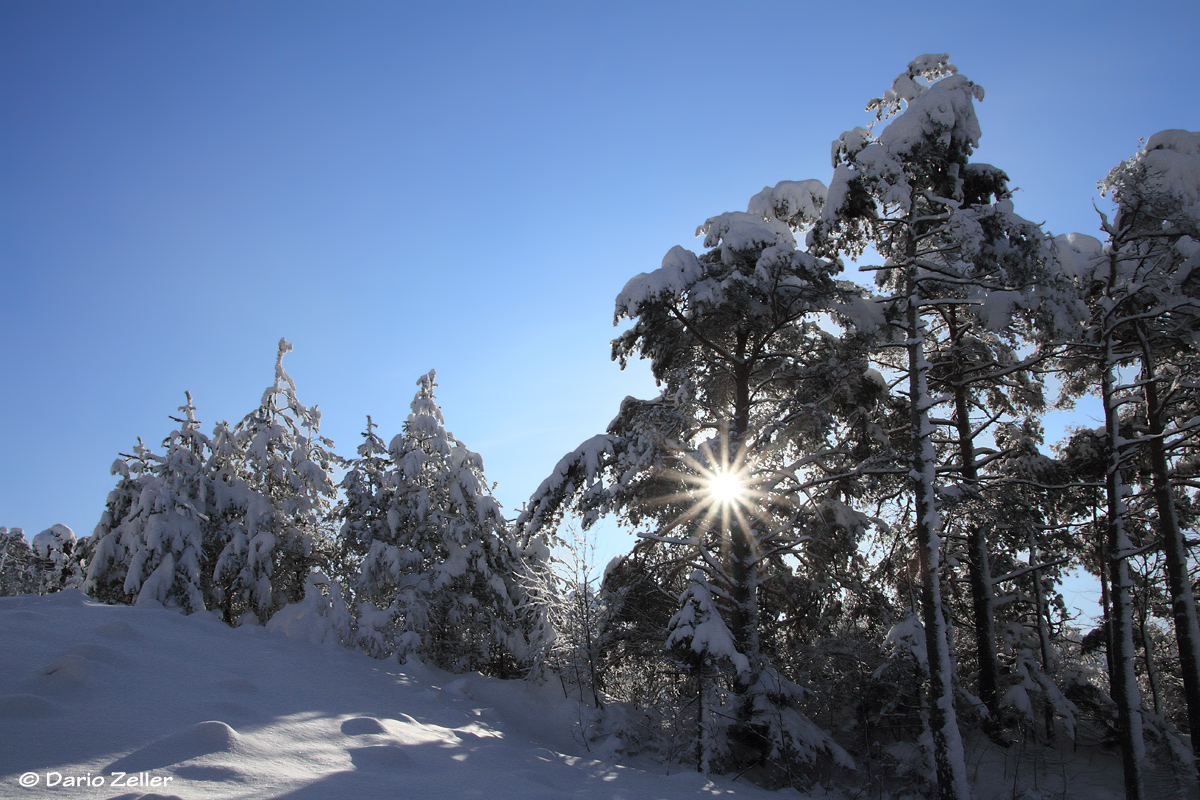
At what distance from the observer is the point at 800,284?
1163cm

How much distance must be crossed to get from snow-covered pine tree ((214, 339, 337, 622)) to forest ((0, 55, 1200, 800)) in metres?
0.18

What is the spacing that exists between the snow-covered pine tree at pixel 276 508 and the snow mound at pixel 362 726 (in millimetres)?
12590

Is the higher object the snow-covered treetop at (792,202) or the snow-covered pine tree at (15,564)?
the snow-covered treetop at (792,202)

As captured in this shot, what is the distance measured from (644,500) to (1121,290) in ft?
35.4

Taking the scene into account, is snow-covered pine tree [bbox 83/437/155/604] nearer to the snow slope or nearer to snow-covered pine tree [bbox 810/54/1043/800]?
the snow slope

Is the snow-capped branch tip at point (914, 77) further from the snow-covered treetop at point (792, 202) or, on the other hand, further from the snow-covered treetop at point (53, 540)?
the snow-covered treetop at point (53, 540)

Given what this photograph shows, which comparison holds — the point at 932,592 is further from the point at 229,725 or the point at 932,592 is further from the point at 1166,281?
the point at 229,725

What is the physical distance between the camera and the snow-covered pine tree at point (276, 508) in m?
18.8

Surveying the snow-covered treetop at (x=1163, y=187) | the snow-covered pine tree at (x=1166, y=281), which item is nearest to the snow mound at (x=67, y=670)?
the snow-covered pine tree at (x=1166, y=281)

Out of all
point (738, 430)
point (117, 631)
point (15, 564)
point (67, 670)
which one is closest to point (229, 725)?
point (67, 670)

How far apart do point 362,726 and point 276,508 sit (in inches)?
588

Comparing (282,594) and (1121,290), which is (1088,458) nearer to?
(1121,290)

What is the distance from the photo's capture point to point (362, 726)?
7.83m

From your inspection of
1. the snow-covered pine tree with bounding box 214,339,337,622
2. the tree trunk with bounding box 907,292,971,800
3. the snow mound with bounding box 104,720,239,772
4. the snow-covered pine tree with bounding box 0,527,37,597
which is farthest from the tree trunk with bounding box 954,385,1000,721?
the snow-covered pine tree with bounding box 0,527,37,597
